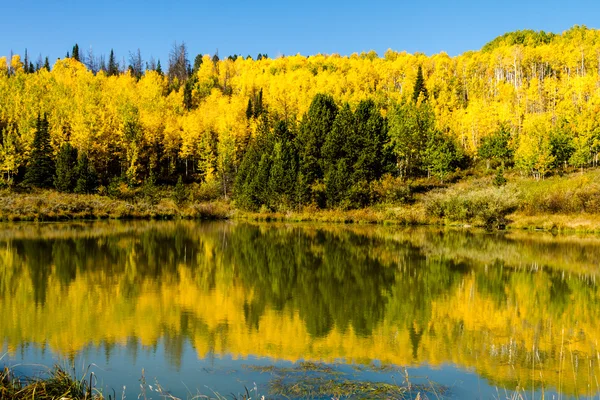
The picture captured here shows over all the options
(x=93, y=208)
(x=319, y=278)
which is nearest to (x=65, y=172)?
(x=93, y=208)

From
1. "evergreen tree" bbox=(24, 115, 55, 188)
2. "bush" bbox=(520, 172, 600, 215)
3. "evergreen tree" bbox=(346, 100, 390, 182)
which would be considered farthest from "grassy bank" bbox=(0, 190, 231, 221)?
"bush" bbox=(520, 172, 600, 215)

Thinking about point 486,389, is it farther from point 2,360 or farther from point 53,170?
point 53,170

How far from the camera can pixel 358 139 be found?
Result: 2099 inches

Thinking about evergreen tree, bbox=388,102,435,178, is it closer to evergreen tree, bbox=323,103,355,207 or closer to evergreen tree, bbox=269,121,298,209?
evergreen tree, bbox=323,103,355,207

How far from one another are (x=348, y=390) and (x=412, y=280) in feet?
36.3

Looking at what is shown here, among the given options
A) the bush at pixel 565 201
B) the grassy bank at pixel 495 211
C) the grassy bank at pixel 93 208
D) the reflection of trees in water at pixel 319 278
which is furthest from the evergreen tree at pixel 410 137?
the reflection of trees in water at pixel 319 278

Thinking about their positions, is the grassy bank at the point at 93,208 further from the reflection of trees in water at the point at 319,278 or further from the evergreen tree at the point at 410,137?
the evergreen tree at the point at 410,137

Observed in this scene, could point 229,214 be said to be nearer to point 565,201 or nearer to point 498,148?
point 565,201

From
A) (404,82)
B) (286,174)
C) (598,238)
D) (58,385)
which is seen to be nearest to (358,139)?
(286,174)

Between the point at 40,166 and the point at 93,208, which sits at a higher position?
the point at 40,166

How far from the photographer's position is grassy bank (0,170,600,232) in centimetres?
4247

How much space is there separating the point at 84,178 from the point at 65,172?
8.60 ft

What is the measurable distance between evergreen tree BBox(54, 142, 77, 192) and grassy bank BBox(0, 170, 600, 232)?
482cm

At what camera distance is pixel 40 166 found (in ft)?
195
